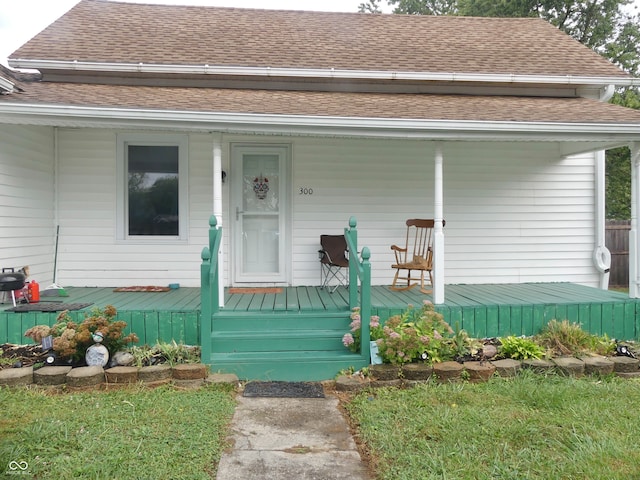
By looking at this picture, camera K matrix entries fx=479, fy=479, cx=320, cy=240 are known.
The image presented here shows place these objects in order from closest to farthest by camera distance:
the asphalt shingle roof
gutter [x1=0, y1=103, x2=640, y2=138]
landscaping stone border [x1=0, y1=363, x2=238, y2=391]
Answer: landscaping stone border [x1=0, y1=363, x2=238, y2=391]
gutter [x1=0, y1=103, x2=640, y2=138]
the asphalt shingle roof

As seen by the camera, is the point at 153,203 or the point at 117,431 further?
the point at 153,203

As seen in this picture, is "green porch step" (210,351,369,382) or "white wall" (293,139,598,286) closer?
"green porch step" (210,351,369,382)

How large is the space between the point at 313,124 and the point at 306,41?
9.86 feet

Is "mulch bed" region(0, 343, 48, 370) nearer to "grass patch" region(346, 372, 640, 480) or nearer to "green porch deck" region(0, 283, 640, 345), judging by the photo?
"green porch deck" region(0, 283, 640, 345)

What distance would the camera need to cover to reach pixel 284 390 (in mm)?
4039

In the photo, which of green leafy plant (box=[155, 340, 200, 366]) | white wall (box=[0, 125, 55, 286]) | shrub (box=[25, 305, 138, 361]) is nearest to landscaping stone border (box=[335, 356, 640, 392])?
green leafy plant (box=[155, 340, 200, 366])

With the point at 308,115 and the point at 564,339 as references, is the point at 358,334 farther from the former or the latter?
the point at 308,115

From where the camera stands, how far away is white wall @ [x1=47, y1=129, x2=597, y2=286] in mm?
6082

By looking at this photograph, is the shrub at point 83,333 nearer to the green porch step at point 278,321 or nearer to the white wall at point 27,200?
the green porch step at point 278,321

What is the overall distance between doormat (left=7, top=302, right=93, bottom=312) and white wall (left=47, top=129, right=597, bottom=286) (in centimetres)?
131

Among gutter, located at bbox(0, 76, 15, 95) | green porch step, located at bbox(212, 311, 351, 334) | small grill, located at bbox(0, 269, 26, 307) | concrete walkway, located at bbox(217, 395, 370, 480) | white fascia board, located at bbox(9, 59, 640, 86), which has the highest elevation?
white fascia board, located at bbox(9, 59, 640, 86)

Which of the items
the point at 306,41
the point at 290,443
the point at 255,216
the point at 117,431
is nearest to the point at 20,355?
the point at 117,431

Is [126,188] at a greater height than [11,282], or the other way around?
[126,188]

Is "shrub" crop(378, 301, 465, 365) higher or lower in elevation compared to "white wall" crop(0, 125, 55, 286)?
lower
